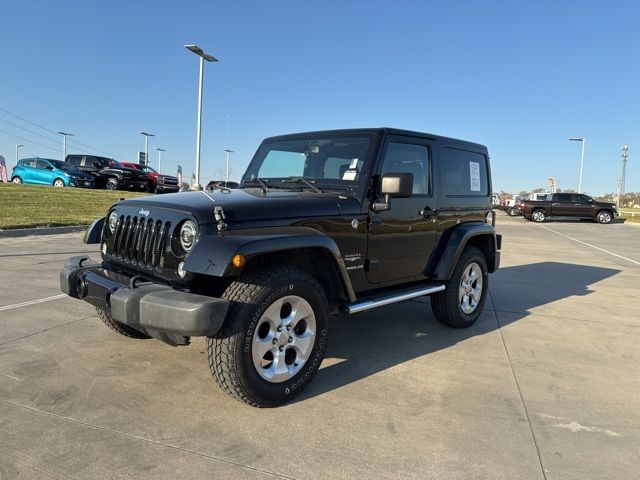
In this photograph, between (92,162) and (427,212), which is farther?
(92,162)

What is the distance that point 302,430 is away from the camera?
2.86 m

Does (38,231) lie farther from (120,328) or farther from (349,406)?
(349,406)

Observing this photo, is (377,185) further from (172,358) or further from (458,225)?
(172,358)

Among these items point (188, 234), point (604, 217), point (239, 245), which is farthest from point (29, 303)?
point (604, 217)

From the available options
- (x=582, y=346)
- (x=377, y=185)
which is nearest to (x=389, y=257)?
(x=377, y=185)

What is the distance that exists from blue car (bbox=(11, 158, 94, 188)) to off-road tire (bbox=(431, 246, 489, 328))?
75.0 ft

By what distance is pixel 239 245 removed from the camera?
2850mm

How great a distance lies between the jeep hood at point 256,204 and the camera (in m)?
3.11

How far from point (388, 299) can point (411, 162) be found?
1344mm

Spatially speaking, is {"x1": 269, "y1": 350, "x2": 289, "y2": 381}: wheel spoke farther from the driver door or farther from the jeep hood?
the driver door

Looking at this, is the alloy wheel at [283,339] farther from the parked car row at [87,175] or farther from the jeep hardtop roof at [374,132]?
the parked car row at [87,175]

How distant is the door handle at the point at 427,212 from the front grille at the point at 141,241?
240 centimetres

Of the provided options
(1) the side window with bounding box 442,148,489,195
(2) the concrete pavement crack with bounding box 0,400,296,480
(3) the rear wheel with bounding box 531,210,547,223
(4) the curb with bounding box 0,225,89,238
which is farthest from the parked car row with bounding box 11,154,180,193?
(2) the concrete pavement crack with bounding box 0,400,296,480

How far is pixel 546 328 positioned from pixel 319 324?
3.19 metres
